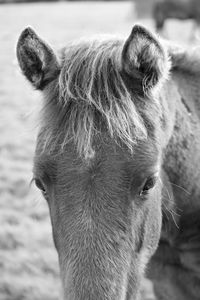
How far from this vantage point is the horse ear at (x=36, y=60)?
2.28 meters

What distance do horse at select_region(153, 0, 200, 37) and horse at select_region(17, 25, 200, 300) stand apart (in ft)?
61.0

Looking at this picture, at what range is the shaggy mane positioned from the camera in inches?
86.2

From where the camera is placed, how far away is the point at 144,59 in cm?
226

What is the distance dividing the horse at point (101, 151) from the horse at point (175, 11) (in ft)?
61.0

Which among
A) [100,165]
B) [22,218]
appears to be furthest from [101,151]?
[22,218]

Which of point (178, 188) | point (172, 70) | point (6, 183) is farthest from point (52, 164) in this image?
point (6, 183)

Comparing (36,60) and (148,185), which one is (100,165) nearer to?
(148,185)

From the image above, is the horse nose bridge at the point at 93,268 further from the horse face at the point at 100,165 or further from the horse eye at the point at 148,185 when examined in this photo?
the horse eye at the point at 148,185

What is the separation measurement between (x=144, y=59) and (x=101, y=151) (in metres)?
0.47

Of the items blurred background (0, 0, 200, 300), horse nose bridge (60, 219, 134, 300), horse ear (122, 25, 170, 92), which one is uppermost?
horse ear (122, 25, 170, 92)

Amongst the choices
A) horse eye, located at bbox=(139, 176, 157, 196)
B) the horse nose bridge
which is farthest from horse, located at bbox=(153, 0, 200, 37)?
the horse nose bridge

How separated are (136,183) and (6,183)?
4.08 metres

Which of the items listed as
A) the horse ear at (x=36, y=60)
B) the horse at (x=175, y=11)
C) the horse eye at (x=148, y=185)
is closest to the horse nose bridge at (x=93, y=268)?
the horse eye at (x=148, y=185)

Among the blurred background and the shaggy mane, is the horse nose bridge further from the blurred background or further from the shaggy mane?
the blurred background
